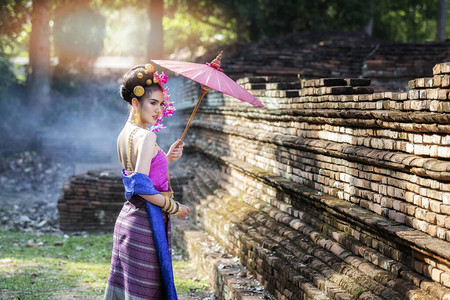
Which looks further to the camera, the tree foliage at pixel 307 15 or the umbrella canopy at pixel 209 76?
the tree foliage at pixel 307 15

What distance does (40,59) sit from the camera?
18.8m

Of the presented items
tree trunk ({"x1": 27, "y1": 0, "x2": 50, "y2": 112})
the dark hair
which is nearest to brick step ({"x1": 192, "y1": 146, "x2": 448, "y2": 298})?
the dark hair

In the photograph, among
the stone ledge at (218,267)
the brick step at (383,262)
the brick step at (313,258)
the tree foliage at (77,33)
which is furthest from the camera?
the tree foliage at (77,33)

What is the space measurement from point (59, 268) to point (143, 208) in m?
3.61

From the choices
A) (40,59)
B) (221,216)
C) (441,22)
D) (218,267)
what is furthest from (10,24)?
(218,267)

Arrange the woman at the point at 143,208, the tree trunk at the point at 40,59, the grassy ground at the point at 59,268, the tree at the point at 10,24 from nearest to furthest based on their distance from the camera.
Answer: the woman at the point at 143,208
the grassy ground at the point at 59,268
the tree at the point at 10,24
the tree trunk at the point at 40,59

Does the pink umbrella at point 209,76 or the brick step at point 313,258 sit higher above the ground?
the pink umbrella at point 209,76

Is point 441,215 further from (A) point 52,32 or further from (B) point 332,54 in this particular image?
(A) point 52,32

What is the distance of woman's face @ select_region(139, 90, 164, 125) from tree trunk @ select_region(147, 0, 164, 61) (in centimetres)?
1468

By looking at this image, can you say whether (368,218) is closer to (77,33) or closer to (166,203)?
(166,203)

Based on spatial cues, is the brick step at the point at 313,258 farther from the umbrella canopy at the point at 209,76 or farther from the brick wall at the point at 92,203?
the brick wall at the point at 92,203

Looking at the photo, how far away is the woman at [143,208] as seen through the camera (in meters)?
3.63

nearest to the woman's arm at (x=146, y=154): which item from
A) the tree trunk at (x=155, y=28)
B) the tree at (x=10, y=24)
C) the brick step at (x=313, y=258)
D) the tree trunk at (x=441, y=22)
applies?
the brick step at (x=313, y=258)

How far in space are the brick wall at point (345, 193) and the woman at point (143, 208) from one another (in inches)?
42.1
